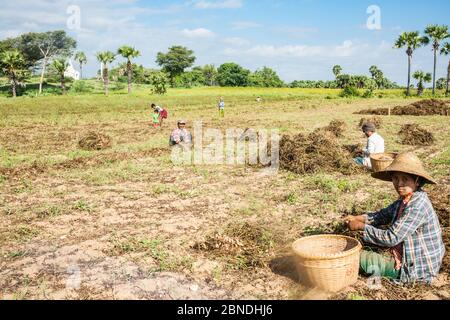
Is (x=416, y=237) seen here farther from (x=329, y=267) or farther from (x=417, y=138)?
(x=417, y=138)

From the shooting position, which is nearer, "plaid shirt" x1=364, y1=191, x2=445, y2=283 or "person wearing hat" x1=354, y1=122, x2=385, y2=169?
"plaid shirt" x1=364, y1=191, x2=445, y2=283

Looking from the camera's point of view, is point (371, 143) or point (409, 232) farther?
point (371, 143)

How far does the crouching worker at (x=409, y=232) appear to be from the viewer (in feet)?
12.5

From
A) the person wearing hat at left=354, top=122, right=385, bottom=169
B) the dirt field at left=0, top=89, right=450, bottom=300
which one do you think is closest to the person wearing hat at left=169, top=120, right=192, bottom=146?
the dirt field at left=0, top=89, right=450, bottom=300

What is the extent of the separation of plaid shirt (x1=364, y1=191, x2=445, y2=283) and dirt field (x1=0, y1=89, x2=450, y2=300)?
0.25 metres

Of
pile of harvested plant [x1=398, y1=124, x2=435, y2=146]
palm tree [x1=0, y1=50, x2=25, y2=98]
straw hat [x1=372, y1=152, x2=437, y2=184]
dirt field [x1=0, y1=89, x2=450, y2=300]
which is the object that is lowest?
dirt field [x1=0, y1=89, x2=450, y2=300]

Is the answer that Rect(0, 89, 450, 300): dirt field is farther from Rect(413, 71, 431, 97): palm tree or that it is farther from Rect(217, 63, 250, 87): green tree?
Rect(217, 63, 250, 87): green tree

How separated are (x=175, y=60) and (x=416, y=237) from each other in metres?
104

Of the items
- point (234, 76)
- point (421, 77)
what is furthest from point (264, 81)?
point (421, 77)

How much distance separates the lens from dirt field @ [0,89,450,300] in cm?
446

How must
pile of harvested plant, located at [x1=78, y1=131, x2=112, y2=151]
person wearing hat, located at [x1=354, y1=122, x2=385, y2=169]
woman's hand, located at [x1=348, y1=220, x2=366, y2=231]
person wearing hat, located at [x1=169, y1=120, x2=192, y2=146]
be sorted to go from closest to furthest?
woman's hand, located at [x1=348, y1=220, x2=366, y2=231] → person wearing hat, located at [x1=354, y1=122, x2=385, y2=169] → person wearing hat, located at [x1=169, y1=120, x2=192, y2=146] → pile of harvested plant, located at [x1=78, y1=131, x2=112, y2=151]

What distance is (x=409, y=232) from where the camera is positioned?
3811mm

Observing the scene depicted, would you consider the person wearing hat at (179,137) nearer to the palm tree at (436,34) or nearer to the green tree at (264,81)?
the palm tree at (436,34)
